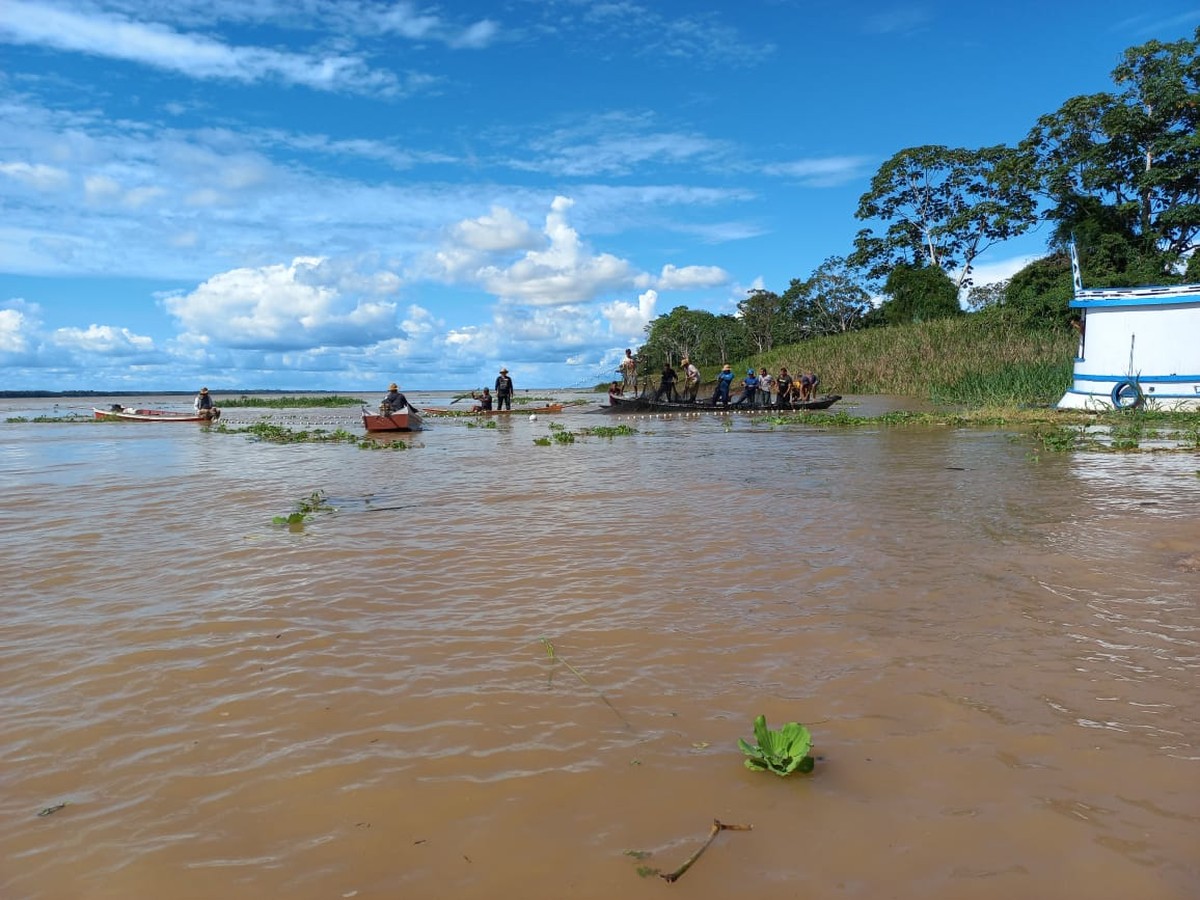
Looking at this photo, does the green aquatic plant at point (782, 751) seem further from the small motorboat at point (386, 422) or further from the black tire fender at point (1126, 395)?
the black tire fender at point (1126, 395)

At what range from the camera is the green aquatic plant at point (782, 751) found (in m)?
2.80

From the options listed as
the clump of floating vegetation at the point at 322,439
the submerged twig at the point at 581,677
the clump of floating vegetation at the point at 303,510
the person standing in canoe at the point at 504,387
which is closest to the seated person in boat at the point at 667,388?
the person standing in canoe at the point at 504,387

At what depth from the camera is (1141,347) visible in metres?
19.6

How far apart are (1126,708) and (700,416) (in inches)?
994

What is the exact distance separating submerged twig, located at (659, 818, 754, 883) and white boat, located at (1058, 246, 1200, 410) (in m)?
21.6

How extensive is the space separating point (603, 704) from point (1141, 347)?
71.6 ft

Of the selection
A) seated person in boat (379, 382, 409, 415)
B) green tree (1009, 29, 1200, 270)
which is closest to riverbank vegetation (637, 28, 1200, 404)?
green tree (1009, 29, 1200, 270)

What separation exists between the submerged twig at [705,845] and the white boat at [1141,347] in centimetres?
2156

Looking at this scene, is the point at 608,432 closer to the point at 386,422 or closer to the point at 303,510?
the point at 386,422

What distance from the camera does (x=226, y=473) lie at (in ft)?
41.2

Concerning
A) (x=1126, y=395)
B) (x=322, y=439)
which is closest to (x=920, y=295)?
(x=1126, y=395)

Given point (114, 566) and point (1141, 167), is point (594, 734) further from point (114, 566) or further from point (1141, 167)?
point (1141, 167)

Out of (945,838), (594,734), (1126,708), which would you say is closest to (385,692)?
(594,734)

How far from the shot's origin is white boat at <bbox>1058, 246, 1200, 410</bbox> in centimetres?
1889
